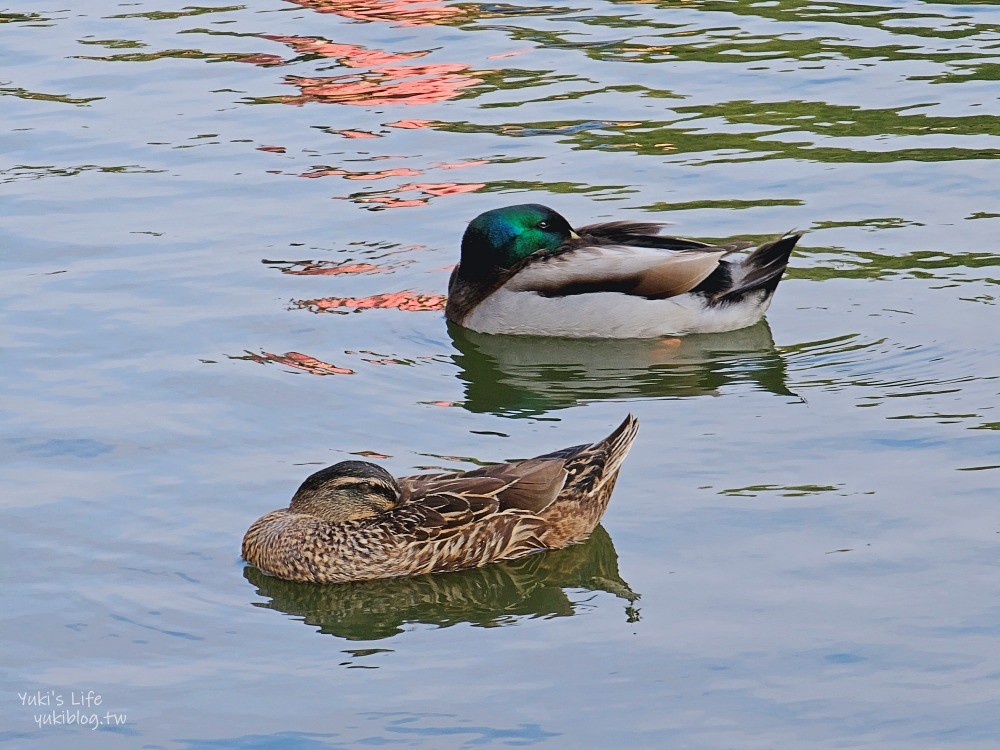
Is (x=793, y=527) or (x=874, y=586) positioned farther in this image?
(x=793, y=527)

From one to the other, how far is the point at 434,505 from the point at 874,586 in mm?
1844

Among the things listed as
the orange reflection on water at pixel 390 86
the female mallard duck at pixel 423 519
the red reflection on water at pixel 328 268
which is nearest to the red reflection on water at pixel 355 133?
the orange reflection on water at pixel 390 86

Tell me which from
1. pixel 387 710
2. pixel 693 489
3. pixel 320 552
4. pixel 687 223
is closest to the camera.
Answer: pixel 387 710

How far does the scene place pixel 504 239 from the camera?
11156 millimetres

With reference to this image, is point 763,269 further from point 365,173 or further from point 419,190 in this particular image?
point 365,173

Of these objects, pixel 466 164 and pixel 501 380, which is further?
pixel 466 164

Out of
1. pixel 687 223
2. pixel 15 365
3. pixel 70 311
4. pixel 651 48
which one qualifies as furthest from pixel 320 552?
pixel 651 48

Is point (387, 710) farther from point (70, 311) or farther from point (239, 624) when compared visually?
point (70, 311)

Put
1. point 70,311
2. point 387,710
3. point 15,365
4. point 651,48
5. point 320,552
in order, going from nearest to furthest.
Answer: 1. point 387,710
2. point 320,552
3. point 15,365
4. point 70,311
5. point 651,48

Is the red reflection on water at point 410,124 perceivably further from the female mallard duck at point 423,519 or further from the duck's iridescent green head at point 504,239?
the female mallard duck at point 423,519

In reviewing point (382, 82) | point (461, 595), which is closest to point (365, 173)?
point (382, 82)

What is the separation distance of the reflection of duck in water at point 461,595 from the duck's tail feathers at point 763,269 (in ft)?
10.4

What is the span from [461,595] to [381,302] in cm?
415

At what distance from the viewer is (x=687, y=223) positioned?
1212cm
